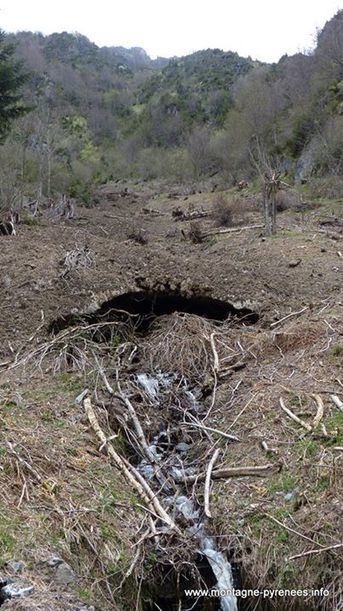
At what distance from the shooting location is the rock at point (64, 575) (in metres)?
2.83

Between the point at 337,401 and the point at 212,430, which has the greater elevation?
the point at 337,401

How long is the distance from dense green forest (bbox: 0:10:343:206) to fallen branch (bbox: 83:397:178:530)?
1012 cm

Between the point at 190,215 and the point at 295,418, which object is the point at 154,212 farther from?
the point at 295,418

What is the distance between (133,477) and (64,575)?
1.25 meters

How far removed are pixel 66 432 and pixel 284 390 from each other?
6.38 feet

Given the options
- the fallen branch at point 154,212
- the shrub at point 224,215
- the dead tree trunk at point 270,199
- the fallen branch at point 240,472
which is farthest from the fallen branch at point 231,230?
the fallen branch at point 240,472

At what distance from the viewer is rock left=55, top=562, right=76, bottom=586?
2828 mm

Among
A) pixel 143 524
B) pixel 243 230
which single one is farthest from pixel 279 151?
pixel 143 524

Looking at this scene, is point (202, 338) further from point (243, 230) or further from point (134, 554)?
point (243, 230)

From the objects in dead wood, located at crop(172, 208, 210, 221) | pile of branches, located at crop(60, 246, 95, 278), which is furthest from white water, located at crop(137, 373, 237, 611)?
dead wood, located at crop(172, 208, 210, 221)

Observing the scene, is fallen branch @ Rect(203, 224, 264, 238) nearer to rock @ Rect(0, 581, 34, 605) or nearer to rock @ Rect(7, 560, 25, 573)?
rock @ Rect(7, 560, 25, 573)

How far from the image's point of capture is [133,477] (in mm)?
4094

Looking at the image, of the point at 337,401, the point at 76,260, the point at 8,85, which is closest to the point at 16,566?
the point at 337,401

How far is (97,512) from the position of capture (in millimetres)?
3586
